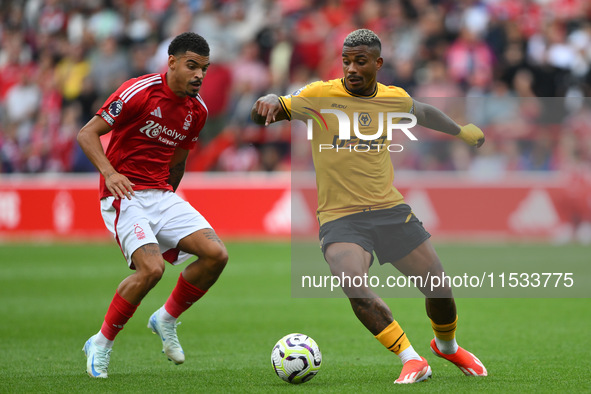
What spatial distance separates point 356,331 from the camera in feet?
30.8

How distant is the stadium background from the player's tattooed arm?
165cm

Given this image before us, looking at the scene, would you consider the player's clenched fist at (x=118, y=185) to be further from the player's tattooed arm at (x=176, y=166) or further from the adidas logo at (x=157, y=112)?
the player's tattooed arm at (x=176, y=166)

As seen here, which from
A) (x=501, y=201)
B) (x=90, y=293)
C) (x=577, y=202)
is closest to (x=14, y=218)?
(x=90, y=293)

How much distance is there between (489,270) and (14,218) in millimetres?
9729

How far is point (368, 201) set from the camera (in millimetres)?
6508

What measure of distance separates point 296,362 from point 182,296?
1.39 meters

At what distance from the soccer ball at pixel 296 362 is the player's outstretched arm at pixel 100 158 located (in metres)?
1.70

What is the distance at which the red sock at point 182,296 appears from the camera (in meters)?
7.29

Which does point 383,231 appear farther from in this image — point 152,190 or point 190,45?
point 190,45

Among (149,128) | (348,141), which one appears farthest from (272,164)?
(348,141)

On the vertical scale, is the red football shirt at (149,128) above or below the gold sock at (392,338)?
above

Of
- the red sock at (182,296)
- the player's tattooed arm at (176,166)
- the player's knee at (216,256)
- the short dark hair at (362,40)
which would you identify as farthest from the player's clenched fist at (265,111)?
the red sock at (182,296)

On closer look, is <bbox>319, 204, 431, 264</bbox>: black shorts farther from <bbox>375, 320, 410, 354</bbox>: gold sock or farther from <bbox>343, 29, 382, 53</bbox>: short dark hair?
<bbox>343, 29, 382, 53</bbox>: short dark hair

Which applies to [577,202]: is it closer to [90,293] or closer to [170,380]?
[90,293]
